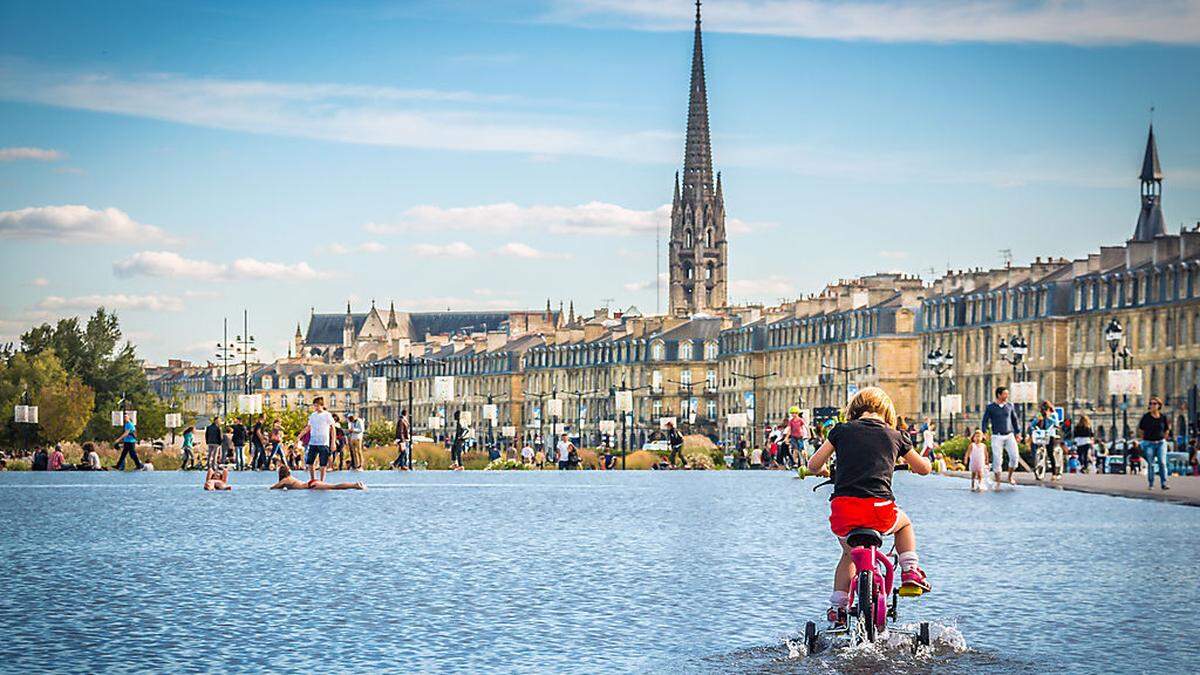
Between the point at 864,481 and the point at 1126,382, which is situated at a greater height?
the point at 1126,382

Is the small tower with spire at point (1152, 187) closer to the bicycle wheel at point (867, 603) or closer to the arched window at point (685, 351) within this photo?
the arched window at point (685, 351)

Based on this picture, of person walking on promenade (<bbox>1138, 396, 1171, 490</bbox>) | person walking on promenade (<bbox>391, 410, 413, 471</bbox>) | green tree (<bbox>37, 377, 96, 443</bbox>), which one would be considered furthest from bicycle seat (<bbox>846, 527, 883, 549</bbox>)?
green tree (<bbox>37, 377, 96, 443</bbox>)

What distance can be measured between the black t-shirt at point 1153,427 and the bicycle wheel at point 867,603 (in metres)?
25.2

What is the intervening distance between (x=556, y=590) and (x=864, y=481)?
4798mm

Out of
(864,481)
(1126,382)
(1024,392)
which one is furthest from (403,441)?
(864,481)

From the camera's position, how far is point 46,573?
1744 centimetres

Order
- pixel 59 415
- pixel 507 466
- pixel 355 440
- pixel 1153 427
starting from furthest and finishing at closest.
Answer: pixel 59 415, pixel 507 466, pixel 355 440, pixel 1153 427

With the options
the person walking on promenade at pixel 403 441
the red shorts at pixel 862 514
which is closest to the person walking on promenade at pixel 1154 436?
the red shorts at pixel 862 514

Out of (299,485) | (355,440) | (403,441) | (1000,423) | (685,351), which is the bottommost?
(299,485)

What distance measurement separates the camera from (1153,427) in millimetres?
36094

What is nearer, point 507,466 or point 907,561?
point 907,561

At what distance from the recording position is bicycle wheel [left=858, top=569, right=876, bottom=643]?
11.5 metres

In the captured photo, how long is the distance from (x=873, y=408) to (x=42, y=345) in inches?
4628

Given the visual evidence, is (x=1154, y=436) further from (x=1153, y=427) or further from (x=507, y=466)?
(x=507, y=466)
